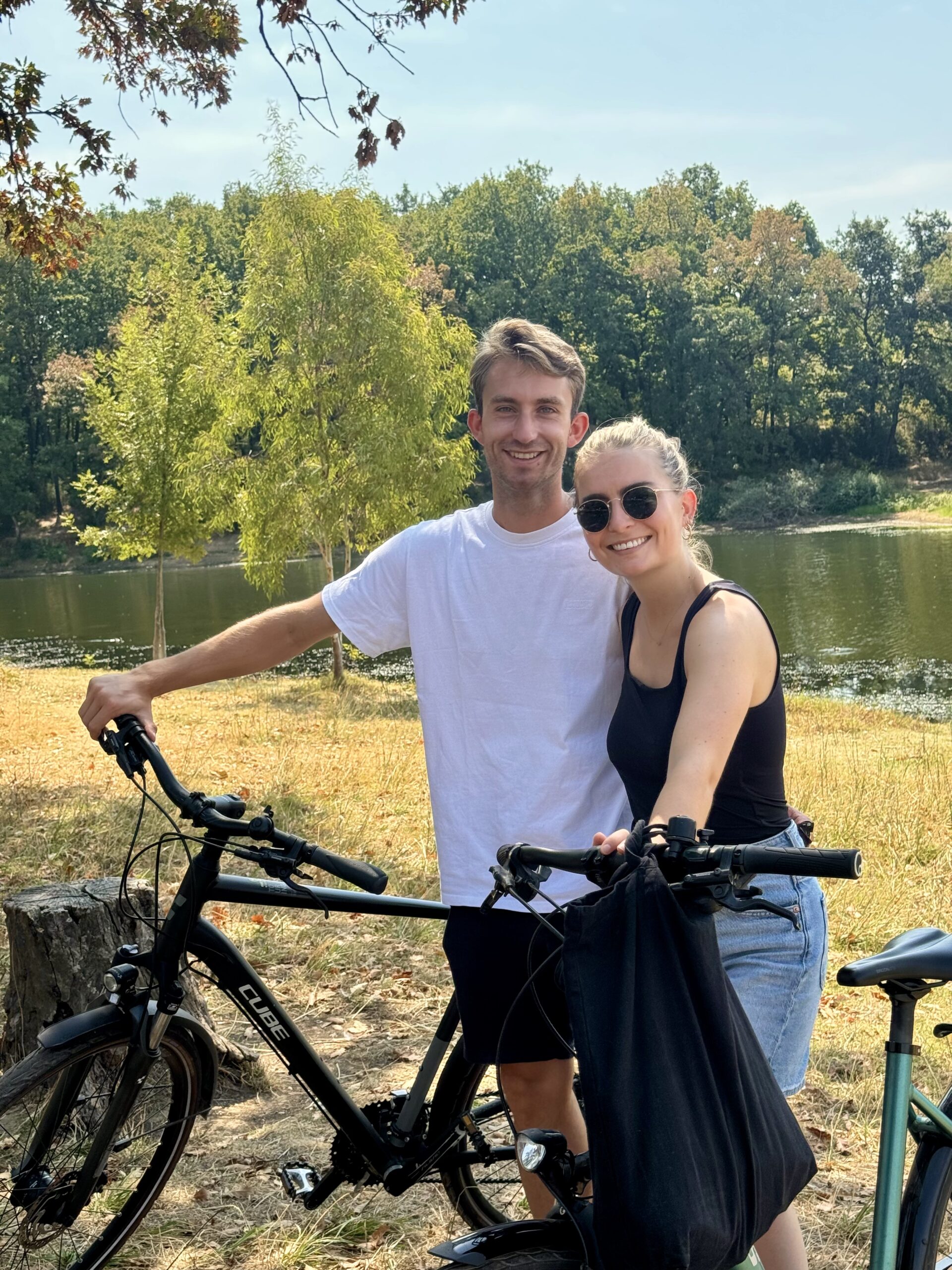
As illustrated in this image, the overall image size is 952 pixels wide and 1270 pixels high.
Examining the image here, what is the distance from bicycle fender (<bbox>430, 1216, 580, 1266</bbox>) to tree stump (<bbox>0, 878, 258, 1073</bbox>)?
6.90 feet

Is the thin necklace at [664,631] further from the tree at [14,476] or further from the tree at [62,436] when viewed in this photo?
the tree at [14,476]

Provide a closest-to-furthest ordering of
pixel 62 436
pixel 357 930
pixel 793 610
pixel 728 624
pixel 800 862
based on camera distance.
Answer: pixel 800 862
pixel 728 624
pixel 357 930
pixel 793 610
pixel 62 436

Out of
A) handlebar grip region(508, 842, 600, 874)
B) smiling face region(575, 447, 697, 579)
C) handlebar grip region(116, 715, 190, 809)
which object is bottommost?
handlebar grip region(508, 842, 600, 874)

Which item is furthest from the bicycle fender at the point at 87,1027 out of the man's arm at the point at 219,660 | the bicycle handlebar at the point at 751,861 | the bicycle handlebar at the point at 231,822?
the bicycle handlebar at the point at 751,861

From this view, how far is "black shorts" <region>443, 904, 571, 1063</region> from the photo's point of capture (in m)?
2.57

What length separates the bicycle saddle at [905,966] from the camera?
6.42 feet

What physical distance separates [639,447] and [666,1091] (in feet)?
3.95

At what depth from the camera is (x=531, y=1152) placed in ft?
5.88

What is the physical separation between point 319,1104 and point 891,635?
2474 cm

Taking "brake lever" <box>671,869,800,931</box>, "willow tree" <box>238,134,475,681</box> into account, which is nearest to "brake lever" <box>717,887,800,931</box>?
"brake lever" <box>671,869,800,931</box>

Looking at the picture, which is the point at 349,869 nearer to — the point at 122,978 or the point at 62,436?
the point at 122,978

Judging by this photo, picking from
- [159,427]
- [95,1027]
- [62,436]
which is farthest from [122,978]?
[62,436]

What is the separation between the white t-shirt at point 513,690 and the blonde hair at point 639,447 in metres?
0.31

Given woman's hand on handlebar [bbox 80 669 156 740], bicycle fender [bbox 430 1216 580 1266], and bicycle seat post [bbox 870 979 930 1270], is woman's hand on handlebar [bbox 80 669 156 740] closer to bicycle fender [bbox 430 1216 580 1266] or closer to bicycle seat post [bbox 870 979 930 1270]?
bicycle fender [bbox 430 1216 580 1266]
